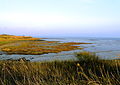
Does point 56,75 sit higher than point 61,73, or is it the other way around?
point 56,75

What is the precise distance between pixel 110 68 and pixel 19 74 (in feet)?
12.4

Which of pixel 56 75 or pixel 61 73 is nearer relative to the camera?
pixel 56 75

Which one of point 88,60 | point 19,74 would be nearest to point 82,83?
point 19,74

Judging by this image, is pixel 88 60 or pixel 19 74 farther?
pixel 88 60

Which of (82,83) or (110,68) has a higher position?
(82,83)

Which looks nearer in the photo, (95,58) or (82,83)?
(82,83)

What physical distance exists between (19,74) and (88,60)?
382cm

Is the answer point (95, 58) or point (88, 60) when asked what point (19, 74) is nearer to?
point (88, 60)

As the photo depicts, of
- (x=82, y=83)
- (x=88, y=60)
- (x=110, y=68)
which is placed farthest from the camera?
(x=88, y=60)

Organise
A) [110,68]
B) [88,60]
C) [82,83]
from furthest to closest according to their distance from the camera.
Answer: [88,60], [110,68], [82,83]

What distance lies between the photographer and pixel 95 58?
665cm

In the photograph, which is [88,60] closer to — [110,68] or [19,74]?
[110,68]

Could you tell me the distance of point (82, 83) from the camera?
8.20 ft

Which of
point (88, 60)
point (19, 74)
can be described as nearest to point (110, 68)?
point (88, 60)
